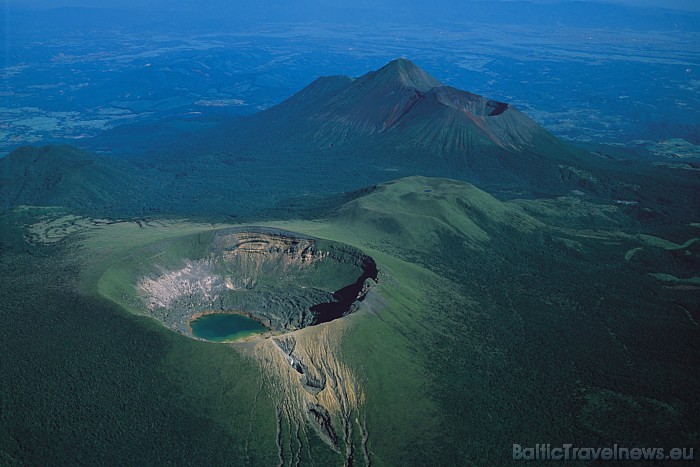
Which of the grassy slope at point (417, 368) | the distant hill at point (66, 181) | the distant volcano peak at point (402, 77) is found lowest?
the distant hill at point (66, 181)

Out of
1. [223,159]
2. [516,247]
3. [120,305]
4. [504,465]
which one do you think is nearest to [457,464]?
[504,465]

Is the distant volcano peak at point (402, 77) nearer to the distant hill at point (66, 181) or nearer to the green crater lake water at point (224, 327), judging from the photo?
the distant hill at point (66, 181)

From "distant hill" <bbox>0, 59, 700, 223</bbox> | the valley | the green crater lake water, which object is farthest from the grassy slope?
"distant hill" <bbox>0, 59, 700, 223</bbox>

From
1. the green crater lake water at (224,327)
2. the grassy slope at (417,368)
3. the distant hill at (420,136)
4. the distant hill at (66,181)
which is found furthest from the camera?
the distant hill at (420,136)

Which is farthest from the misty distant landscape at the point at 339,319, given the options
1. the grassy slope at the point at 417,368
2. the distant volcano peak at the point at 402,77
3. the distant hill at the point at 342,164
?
the distant volcano peak at the point at 402,77

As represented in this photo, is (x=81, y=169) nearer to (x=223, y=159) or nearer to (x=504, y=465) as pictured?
(x=223, y=159)

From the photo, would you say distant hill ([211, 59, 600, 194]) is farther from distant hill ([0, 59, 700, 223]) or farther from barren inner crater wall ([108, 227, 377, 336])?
barren inner crater wall ([108, 227, 377, 336])

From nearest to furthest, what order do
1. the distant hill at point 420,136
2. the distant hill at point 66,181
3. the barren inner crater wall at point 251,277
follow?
the barren inner crater wall at point 251,277, the distant hill at point 66,181, the distant hill at point 420,136
